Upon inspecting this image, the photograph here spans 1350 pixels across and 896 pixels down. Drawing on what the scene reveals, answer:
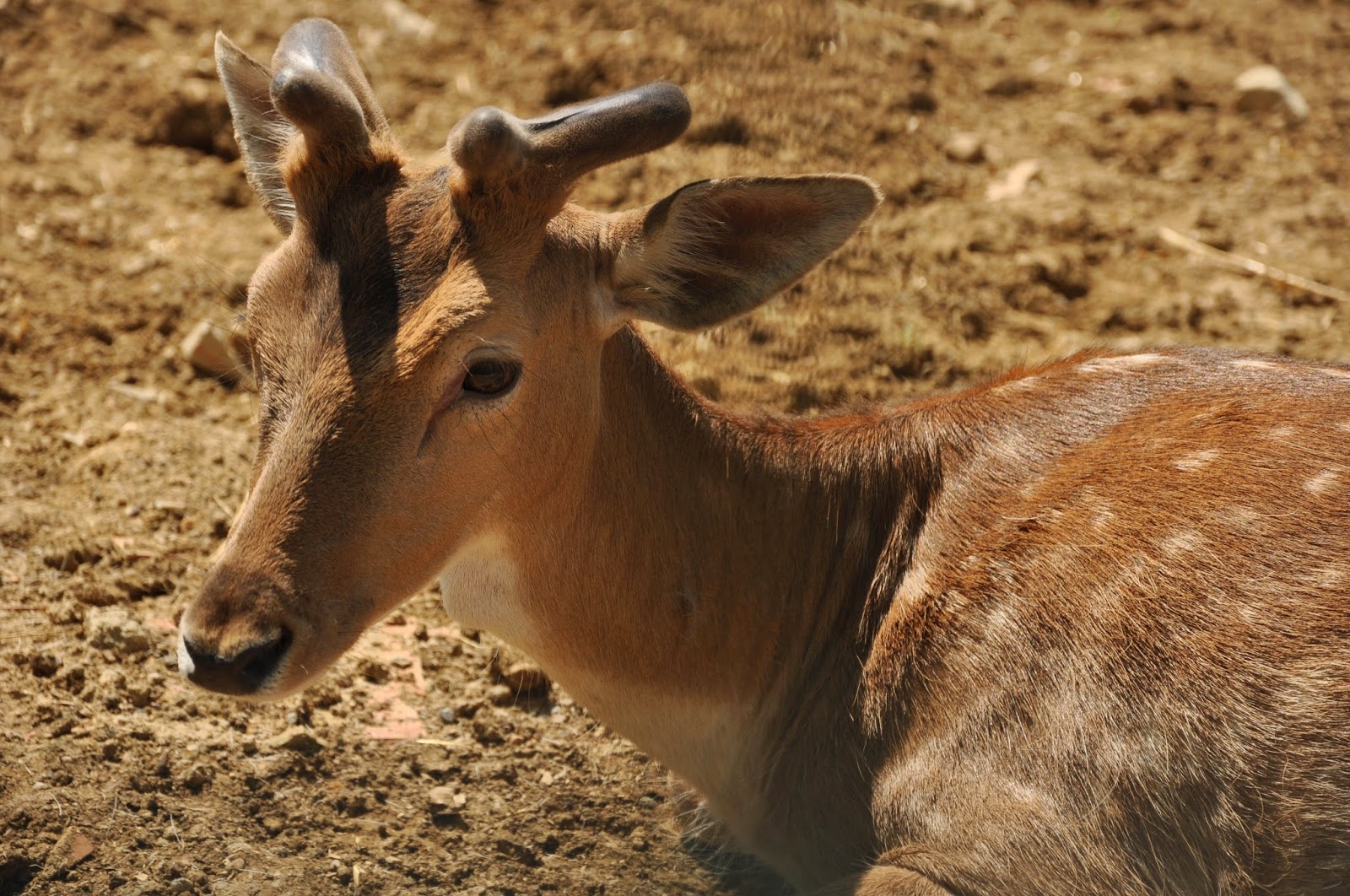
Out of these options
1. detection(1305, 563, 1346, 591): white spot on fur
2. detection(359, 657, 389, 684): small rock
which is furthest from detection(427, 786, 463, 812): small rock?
detection(1305, 563, 1346, 591): white spot on fur

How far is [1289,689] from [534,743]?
8.06 feet

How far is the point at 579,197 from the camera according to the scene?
7301mm

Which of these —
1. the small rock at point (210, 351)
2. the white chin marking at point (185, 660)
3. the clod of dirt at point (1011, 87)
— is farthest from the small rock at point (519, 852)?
the clod of dirt at point (1011, 87)

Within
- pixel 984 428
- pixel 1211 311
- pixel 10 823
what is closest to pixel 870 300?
pixel 1211 311

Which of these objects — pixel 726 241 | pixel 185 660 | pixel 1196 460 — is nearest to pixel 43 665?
pixel 185 660

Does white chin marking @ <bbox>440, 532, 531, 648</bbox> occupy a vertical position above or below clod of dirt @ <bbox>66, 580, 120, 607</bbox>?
above

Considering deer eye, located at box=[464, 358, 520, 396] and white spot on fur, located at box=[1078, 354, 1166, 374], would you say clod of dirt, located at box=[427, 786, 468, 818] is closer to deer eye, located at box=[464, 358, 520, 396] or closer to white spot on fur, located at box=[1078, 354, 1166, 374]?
deer eye, located at box=[464, 358, 520, 396]

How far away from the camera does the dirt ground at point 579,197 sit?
4473 millimetres

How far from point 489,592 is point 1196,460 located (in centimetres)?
207

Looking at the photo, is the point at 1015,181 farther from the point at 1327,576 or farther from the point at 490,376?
the point at 490,376

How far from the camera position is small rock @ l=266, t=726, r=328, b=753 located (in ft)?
15.3

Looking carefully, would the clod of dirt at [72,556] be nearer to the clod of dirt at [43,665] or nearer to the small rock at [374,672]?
the clod of dirt at [43,665]

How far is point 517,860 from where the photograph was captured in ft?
14.7

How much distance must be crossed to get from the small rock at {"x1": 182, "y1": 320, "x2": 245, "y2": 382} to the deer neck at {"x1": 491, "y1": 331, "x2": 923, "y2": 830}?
276 centimetres
